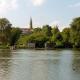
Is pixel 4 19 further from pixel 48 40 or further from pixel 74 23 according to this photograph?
pixel 74 23

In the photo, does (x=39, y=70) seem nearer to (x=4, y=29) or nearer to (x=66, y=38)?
(x=4, y=29)

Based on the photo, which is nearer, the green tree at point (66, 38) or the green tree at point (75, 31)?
the green tree at point (75, 31)

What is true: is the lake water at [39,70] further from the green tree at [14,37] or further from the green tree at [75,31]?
the green tree at [14,37]

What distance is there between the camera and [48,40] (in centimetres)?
16862

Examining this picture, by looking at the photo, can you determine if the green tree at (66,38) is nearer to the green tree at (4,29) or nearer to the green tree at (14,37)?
the green tree at (14,37)

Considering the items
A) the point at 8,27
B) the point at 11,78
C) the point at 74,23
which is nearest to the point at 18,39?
the point at 8,27

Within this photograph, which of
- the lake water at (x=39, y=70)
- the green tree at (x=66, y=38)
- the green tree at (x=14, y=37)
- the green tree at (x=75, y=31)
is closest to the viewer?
the lake water at (x=39, y=70)

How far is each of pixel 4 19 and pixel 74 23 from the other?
4248cm

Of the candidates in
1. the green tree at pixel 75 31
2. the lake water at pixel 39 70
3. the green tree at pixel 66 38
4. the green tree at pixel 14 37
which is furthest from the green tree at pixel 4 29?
the lake water at pixel 39 70

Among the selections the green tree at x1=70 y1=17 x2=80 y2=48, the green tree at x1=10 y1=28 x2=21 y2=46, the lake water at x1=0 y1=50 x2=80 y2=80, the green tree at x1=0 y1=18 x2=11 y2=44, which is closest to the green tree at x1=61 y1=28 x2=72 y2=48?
the green tree at x1=10 y1=28 x2=21 y2=46

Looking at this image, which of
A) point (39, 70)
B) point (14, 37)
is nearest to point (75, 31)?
point (14, 37)

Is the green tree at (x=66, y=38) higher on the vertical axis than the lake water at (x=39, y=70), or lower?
higher

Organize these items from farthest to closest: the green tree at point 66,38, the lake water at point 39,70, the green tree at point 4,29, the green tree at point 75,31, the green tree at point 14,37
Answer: the green tree at point 14,37 < the green tree at point 66,38 < the green tree at point 4,29 < the green tree at point 75,31 < the lake water at point 39,70

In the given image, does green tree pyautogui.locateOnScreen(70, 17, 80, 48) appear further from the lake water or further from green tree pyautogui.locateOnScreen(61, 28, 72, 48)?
the lake water
